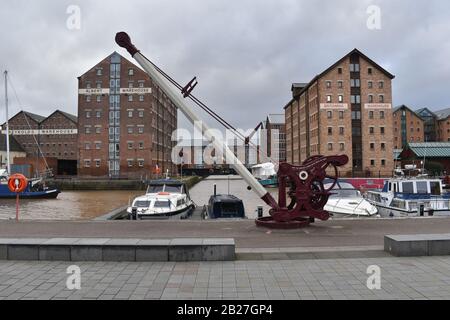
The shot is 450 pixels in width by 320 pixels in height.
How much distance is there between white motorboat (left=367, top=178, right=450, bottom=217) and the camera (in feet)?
73.7

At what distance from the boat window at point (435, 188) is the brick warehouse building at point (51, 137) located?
82.6 metres

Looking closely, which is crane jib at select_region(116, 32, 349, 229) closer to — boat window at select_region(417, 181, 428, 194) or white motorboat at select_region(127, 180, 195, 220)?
white motorboat at select_region(127, 180, 195, 220)

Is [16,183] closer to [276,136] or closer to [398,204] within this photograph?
[398,204]

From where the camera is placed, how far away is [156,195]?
24.6 meters

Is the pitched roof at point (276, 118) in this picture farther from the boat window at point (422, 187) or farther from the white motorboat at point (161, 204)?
the boat window at point (422, 187)

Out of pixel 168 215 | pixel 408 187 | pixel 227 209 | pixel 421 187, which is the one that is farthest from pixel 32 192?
pixel 421 187

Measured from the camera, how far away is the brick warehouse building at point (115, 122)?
2977 inches

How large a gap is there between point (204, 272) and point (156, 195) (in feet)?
56.3

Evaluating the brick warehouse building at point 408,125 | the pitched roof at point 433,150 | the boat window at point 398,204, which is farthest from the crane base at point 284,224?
the brick warehouse building at point 408,125

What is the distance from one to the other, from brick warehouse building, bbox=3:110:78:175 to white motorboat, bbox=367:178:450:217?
8019 cm

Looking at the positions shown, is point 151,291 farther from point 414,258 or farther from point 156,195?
point 156,195

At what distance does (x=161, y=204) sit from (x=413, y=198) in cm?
1485

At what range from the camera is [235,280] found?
23.9 feet
